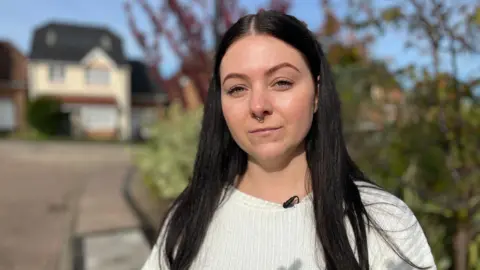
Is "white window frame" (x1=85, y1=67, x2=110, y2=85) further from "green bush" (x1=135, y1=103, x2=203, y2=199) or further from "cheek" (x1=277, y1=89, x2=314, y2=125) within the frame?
"cheek" (x1=277, y1=89, x2=314, y2=125)

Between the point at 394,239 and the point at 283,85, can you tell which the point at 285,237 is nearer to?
the point at 394,239

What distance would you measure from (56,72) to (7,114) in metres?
4.37

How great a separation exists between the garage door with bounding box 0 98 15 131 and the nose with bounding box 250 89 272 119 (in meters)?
30.9

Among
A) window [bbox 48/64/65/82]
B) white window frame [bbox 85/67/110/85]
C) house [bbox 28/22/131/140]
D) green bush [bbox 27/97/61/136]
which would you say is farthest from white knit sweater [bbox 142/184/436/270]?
window [bbox 48/64/65/82]

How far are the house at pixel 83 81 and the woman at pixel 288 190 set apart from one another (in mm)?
27602

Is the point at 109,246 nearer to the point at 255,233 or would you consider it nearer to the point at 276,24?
the point at 255,233

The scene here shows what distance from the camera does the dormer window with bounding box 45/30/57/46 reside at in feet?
98.0

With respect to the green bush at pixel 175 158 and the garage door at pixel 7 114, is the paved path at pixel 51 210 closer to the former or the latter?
the green bush at pixel 175 158

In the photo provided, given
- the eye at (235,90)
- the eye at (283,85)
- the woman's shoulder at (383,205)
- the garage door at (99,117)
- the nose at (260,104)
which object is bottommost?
the garage door at (99,117)

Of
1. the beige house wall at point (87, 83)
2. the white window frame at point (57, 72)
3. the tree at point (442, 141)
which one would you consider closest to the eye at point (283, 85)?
the tree at point (442, 141)

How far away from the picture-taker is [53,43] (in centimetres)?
2992

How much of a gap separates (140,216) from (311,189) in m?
4.57

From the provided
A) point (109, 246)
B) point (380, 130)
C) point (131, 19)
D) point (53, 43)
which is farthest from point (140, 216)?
point (53, 43)

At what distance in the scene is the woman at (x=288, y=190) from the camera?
1122mm
